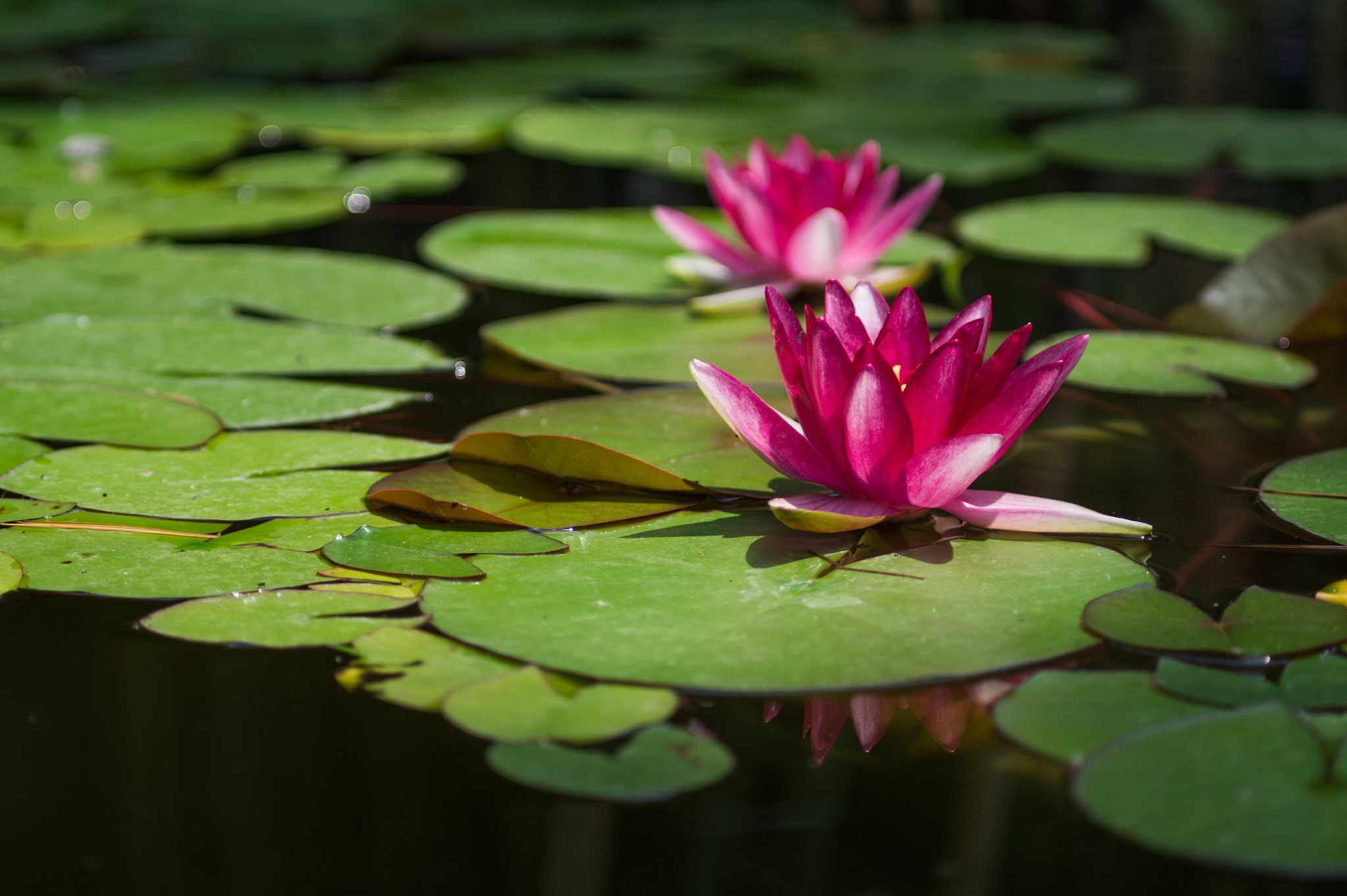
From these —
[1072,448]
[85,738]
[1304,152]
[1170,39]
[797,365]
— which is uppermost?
[1170,39]

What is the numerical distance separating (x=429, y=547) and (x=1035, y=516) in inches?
22.8

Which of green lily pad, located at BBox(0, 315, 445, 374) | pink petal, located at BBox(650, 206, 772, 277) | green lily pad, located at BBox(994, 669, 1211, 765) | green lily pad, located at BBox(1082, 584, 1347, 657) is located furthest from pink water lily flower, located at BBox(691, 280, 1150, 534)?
pink petal, located at BBox(650, 206, 772, 277)

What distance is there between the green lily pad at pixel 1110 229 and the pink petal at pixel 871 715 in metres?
1.53

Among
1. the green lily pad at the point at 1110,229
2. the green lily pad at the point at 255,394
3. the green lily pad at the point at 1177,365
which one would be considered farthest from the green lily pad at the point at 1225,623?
the green lily pad at the point at 1110,229

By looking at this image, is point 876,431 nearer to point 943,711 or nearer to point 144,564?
point 943,711

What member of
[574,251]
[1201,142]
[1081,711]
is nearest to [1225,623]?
[1081,711]

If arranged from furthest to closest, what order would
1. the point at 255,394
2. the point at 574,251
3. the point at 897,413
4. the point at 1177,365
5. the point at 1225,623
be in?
the point at 574,251, the point at 1177,365, the point at 255,394, the point at 897,413, the point at 1225,623

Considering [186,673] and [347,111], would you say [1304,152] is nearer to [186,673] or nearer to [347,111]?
[347,111]

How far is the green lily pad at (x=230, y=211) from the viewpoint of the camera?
2.42 metres

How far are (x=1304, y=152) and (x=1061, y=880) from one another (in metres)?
2.79

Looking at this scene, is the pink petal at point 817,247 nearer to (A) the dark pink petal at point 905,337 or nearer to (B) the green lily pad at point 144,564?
(A) the dark pink petal at point 905,337

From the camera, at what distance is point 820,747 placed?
2.98 ft

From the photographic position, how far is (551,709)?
910 millimetres

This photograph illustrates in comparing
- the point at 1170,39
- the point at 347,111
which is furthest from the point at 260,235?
the point at 1170,39
